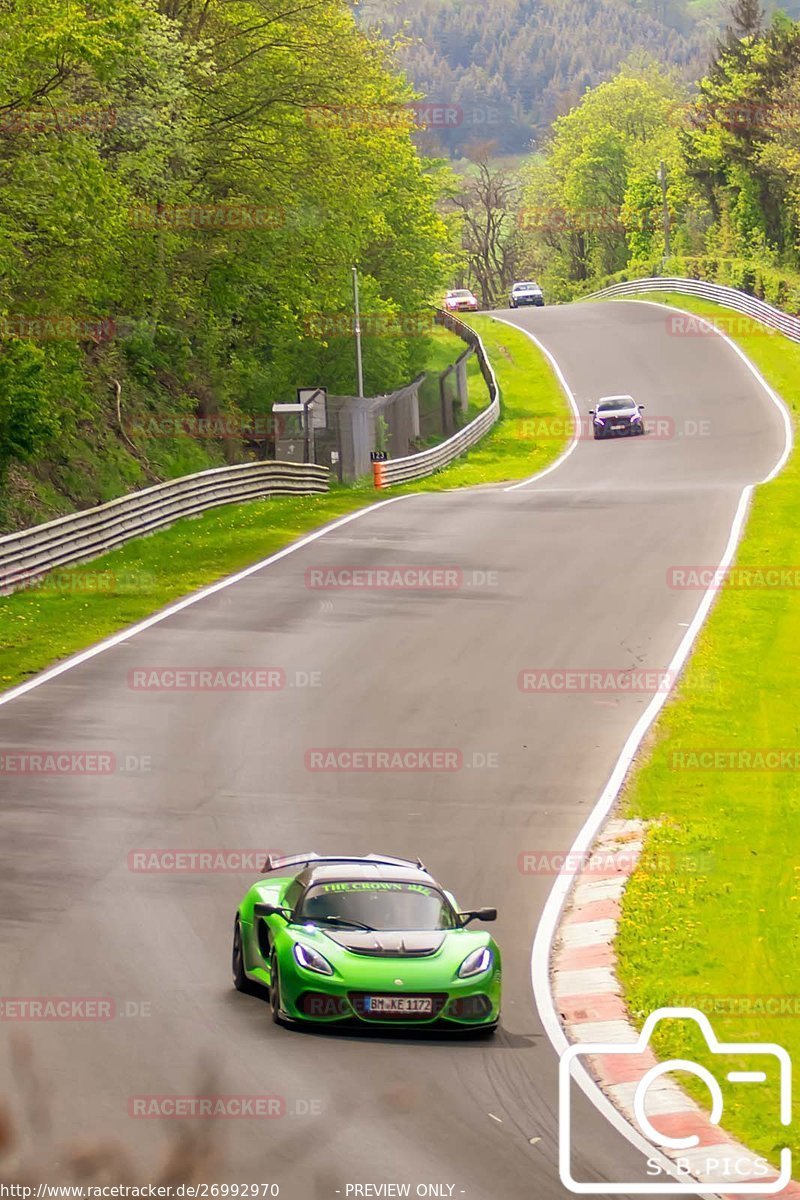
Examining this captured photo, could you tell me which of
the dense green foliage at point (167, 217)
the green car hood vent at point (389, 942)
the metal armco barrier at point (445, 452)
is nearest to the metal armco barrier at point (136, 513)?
the metal armco barrier at point (445, 452)

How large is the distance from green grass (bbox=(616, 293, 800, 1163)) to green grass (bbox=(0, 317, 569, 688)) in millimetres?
10236

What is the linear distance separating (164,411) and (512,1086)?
42072 mm

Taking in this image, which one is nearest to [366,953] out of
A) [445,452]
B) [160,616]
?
[160,616]

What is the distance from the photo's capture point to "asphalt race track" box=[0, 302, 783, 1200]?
10.6m

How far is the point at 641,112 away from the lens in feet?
522

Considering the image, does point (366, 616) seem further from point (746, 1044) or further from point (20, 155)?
point (746, 1044)

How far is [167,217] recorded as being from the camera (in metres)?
47.3

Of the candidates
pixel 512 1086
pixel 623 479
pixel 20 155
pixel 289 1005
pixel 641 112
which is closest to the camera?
pixel 512 1086

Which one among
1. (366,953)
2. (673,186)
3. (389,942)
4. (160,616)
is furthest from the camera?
(673,186)

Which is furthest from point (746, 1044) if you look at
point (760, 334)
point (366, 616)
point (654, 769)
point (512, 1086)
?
point (760, 334)

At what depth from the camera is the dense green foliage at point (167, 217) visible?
34031mm

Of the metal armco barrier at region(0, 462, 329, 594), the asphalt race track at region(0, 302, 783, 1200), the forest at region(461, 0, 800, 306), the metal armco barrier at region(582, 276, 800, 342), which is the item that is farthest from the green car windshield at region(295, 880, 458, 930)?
the forest at region(461, 0, 800, 306)

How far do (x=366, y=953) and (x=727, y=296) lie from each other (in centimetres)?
8625

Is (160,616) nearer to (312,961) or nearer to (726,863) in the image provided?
(726,863)
